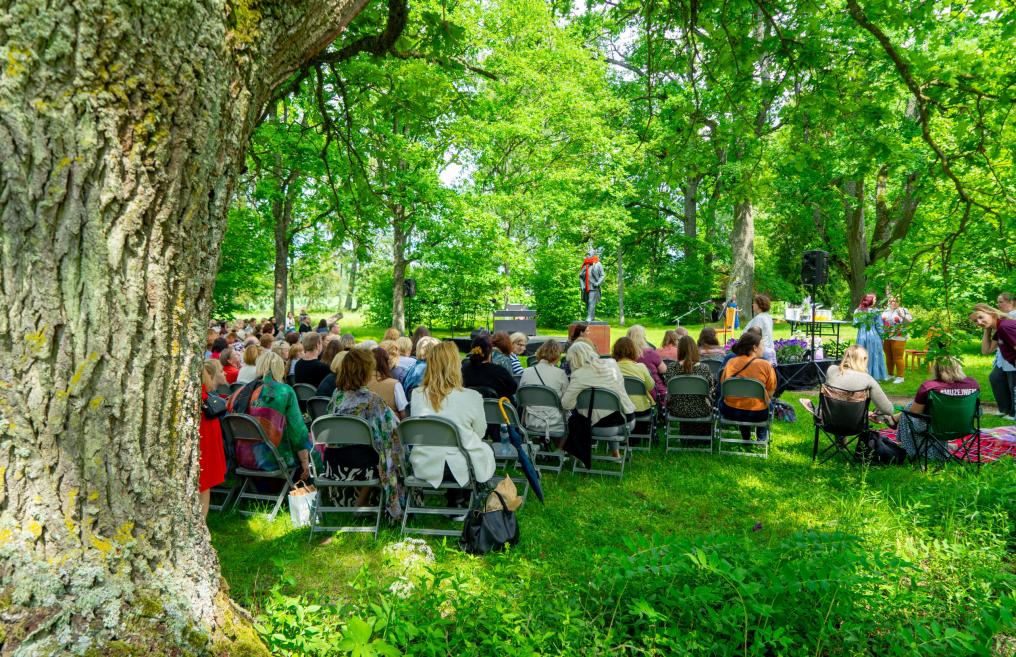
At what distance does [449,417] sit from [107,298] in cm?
304

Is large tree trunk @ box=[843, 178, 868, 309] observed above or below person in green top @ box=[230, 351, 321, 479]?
above

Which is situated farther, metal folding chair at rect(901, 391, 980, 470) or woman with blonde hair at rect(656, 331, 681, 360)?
woman with blonde hair at rect(656, 331, 681, 360)

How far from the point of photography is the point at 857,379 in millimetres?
6508

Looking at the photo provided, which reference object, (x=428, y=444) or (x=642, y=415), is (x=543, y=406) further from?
(x=428, y=444)

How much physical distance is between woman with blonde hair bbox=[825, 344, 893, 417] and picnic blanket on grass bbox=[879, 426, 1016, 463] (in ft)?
1.86

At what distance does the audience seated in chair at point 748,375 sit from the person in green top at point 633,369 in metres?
0.85

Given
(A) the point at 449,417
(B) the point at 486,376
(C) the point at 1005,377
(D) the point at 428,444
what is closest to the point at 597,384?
(B) the point at 486,376

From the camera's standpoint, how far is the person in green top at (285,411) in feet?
17.9

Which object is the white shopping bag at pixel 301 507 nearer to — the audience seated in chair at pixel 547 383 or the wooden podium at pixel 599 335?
the audience seated in chair at pixel 547 383

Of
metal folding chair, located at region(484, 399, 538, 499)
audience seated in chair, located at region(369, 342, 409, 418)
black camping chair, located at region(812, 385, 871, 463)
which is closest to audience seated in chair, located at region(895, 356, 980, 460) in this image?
black camping chair, located at region(812, 385, 871, 463)

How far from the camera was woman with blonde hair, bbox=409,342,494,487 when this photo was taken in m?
4.84

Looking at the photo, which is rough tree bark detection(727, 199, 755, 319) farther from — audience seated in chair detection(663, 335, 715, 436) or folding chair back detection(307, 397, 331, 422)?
folding chair back detection(307, 397, 331, 422)

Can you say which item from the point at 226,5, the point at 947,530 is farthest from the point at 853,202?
the point at 226,5

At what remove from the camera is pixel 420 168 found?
17.8 m
